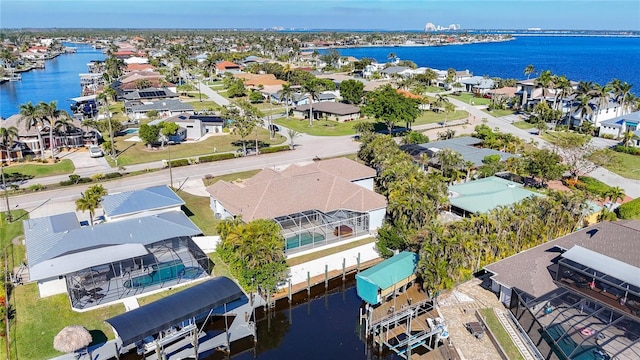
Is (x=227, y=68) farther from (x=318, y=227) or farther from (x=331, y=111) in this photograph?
(x=318, y=227)

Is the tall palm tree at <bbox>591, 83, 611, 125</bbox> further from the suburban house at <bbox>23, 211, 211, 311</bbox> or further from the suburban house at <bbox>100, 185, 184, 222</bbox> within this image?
the suburban house at <bbox>23, 211, 211, 311</bbox>

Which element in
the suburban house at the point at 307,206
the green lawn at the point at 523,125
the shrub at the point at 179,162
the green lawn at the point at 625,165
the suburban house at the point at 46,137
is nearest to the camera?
the suburban house at the point at 307,206

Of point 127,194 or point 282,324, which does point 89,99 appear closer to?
point 127,194

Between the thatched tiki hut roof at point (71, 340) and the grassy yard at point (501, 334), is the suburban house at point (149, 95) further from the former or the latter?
the grassy yard at point (501, 334)

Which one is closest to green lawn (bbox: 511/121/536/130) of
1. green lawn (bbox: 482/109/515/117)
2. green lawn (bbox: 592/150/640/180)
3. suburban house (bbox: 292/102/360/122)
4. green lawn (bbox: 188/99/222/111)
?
green lawn (bbox: 482/109/515/117)

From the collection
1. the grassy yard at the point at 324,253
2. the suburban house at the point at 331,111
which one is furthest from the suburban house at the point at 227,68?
the grassy yard at the point at 324,253

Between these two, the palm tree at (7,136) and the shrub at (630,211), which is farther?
the palm tree at (7,136)

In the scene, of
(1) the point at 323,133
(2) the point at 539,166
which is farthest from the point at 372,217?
(1) the point at 323,133
